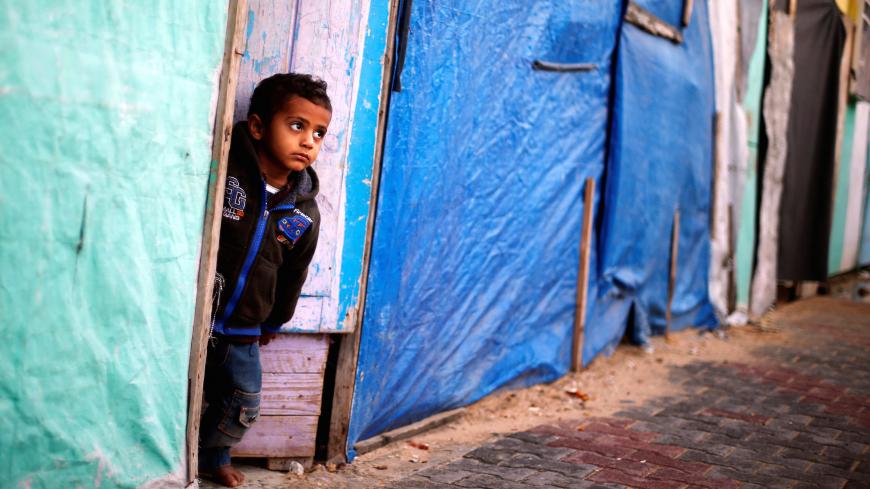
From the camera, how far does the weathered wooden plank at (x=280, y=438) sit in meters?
3.40

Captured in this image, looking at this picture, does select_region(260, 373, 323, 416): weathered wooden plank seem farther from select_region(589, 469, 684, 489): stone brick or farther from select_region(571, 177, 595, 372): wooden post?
select_region(571, 177, 595, 372): wooden post

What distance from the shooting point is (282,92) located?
2982 millimetres

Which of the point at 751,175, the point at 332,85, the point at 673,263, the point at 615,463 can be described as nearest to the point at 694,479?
the point at 615,463

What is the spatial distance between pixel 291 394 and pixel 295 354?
168 millimetres

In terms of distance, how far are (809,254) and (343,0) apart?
27.3ft

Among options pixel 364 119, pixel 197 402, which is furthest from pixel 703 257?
pixel 197 402

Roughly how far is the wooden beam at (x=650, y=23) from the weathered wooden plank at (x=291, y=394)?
359 centimetres

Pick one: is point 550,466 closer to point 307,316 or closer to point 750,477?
point 750,477

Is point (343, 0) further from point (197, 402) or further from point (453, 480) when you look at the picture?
point (453, 480)

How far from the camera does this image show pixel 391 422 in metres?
3.99

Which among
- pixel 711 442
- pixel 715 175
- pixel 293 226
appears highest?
pixel 715 175

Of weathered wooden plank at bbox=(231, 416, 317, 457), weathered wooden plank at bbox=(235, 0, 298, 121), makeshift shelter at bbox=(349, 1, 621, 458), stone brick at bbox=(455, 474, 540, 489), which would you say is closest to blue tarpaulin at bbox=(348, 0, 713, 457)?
makeshift shelter at bbox=(349, 1, 621, 458)

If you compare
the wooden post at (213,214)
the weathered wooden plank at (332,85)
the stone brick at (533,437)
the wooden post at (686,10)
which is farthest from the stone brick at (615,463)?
the wooden post at (686,10)

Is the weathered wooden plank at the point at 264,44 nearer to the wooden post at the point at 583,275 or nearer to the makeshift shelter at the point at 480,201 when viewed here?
the makeshift shelter at the point at 480,201
